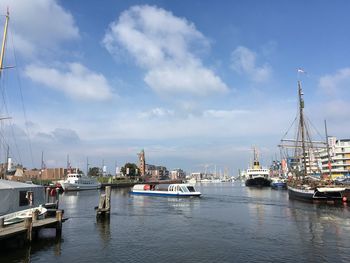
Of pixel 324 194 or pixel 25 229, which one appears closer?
pixel 25 229

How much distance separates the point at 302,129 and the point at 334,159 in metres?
103

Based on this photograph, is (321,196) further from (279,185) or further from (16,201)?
(279,185)

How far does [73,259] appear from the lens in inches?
1026

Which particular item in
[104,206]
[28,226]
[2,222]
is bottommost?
[104,206]

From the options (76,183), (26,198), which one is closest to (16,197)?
(26,198)

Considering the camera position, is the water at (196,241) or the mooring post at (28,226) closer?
the water at (196,241)

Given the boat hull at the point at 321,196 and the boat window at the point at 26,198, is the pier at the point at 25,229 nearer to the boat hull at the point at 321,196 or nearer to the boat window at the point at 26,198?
the boat window at the point at 26,198

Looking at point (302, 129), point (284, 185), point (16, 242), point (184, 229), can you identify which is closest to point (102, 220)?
point (184, 229)

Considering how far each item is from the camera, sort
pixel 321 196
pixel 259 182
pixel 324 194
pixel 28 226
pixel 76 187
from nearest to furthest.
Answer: pixel 28 226 < pixel 324 194 < pixel 321 196 < pixel 76 187 < pixel 259 182

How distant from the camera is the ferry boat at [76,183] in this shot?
141988 millimetres

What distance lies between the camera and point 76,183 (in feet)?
482

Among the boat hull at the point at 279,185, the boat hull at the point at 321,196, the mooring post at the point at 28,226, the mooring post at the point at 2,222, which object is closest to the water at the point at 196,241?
the mooring post at the point at 28,226

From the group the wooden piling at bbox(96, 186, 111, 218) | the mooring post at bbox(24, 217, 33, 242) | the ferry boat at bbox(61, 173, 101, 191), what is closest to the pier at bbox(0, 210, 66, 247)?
the mooring post at bbox(24, 217, 33, 242)

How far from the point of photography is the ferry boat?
142 meters
